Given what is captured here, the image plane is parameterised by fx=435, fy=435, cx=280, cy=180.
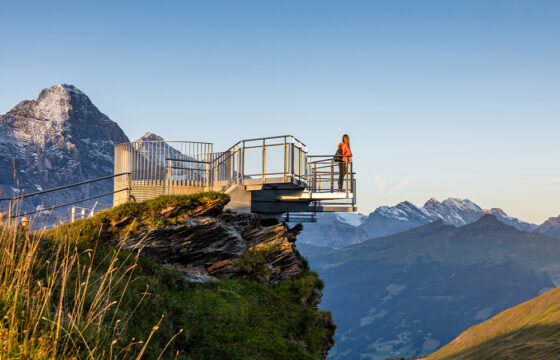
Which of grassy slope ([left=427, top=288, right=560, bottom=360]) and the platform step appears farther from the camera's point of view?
grassy slope ([left=427, top=288, right=560, bottom=360])

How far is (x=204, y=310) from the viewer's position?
38.3 ft

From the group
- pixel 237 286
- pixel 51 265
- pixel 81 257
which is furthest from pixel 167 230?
pixel 51 265

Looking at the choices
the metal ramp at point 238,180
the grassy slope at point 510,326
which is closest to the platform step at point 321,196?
the metal ramp at point 238,180

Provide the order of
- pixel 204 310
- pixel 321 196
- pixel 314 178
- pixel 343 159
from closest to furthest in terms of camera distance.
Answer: pixel 204 310
pixel 321 196
pixel 343 159
pixel 314 178

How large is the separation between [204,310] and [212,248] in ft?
18.7

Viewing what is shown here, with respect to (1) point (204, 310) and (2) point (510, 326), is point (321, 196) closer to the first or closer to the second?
(1) point (204, 310)

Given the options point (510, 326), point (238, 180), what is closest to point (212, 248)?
point (238, 180)

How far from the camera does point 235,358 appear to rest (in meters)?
10.1

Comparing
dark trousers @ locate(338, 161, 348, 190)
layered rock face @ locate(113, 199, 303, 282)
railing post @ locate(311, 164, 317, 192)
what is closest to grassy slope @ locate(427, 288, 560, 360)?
railing post @ locate(311, 164, 317, 192)

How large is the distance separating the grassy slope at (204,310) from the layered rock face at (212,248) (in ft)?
1.31

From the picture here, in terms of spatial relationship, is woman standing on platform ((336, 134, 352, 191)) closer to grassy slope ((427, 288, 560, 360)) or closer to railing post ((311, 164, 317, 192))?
railing post ((311, 164, 317, 192))

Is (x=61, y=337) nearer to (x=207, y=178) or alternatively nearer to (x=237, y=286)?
(x=237, y=286)

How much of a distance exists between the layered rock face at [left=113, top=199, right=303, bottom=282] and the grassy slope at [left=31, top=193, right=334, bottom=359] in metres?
0.40

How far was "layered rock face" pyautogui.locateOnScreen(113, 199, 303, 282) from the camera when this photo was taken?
16.2 m
